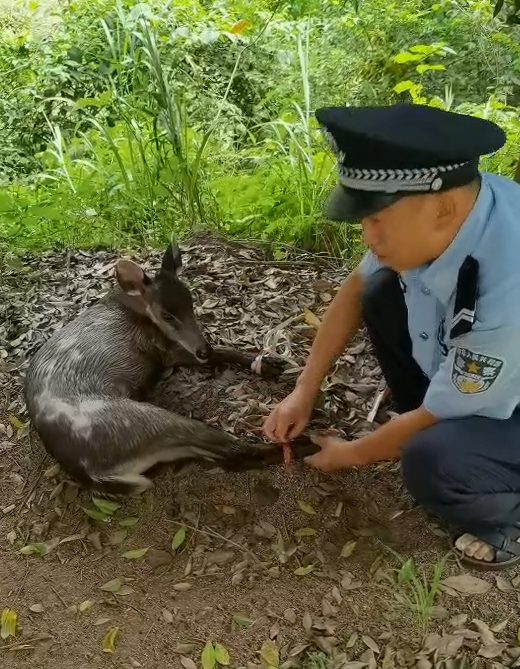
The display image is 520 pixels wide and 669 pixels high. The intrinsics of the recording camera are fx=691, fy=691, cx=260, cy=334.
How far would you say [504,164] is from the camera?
431 cm

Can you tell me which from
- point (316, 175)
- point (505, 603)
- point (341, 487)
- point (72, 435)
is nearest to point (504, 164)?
point (316, 175)

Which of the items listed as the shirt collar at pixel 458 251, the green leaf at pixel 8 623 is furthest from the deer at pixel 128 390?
the shirt collar at pixel 458 251

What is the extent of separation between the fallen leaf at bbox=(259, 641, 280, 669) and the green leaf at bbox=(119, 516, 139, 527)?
0.72m

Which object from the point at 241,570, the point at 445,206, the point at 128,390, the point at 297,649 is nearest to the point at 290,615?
the point at 297,649

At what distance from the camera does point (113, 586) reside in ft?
8.23

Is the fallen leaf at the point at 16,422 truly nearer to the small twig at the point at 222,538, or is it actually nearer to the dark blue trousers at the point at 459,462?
the small twig at the point at 222,538

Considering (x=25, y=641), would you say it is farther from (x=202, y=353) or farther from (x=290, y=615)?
(x=202, y=353)

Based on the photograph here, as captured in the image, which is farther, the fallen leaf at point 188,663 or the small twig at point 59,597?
the small twig at point 59,597

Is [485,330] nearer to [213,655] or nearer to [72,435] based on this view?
[213,655]

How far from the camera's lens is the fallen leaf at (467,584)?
2.40 meters

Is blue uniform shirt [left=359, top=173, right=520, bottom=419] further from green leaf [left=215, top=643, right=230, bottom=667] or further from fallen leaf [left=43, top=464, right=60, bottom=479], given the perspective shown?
fallen leaf [left=43, top=464, right=60, bottom=479]

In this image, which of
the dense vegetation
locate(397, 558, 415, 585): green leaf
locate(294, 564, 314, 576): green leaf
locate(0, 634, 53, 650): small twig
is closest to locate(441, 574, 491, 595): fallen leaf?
locate(397, 558, 415, 585): green leaf

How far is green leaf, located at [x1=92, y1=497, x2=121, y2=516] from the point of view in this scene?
2.75 m

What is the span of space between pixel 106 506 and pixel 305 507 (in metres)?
0.79
